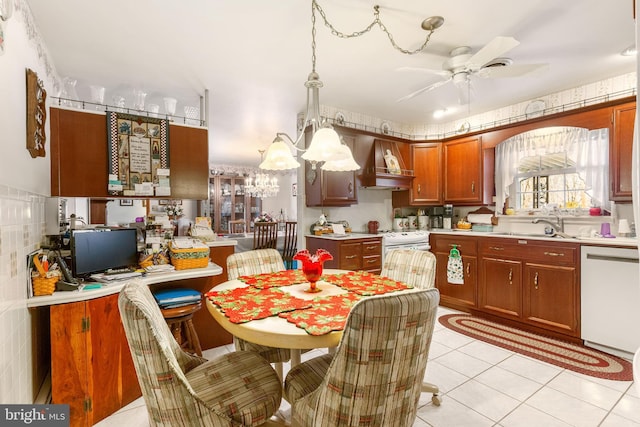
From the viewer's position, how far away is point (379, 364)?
3.12ft

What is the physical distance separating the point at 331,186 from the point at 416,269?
1754mm

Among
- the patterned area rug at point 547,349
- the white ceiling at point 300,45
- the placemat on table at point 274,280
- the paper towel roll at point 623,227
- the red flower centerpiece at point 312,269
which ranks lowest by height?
the patterned area rug at point 547,349

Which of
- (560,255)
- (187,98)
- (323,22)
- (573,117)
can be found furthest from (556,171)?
(187,98)

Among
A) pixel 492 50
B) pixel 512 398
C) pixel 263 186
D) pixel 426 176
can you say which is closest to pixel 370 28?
pixel 492 50

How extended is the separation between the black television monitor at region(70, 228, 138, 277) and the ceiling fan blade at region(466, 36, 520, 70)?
2.71 m

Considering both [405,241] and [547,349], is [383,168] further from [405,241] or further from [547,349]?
[547,349]

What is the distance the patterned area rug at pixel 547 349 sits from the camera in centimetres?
231

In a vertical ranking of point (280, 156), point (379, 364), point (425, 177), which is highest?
point (425, 177)

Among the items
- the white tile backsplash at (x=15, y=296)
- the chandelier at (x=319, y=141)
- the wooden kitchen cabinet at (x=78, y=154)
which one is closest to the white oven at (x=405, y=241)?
the chandelier at (x=319, y=141)

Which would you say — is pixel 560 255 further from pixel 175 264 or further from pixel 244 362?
pixel 175 264

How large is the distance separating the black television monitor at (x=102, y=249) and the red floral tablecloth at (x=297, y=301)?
0.97 metres

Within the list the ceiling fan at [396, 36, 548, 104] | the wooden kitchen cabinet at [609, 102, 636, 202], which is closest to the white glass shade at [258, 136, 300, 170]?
the ceiling fan at [396, 36, 548, 104]

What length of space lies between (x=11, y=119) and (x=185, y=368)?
1407mm

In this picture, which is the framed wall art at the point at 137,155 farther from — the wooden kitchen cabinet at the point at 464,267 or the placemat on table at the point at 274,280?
the wooden kitchen cabinet at the point at 464,267
